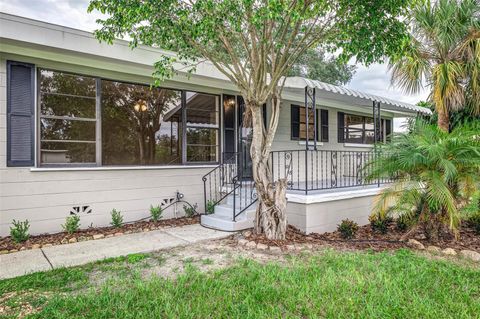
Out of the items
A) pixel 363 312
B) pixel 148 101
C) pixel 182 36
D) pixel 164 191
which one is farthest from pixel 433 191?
pixel 148 101

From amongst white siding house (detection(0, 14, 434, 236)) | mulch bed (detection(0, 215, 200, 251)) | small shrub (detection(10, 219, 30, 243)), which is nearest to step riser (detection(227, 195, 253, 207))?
white siding house (detection(0, 14, 434, 236))

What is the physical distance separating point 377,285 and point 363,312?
0.66 meters

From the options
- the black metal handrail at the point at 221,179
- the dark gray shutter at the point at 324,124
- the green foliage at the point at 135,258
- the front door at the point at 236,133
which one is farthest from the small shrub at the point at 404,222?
the dark gray shutter at the point at 324,124

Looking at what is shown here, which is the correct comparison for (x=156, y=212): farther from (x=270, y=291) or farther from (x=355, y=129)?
(x=355, y=129)

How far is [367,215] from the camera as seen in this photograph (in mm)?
6738

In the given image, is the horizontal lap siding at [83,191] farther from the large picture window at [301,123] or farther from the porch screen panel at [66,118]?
the large picture window at [301,123]

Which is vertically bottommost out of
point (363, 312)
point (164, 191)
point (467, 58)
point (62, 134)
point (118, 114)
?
point (363, 312)

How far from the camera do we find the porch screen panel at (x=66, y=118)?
557cm

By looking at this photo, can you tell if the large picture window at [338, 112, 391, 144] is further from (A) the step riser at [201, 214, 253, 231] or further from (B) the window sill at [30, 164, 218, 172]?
(A) the step riser at [201, 214, 253, 231]

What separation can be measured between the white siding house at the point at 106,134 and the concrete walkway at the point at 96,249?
72cm

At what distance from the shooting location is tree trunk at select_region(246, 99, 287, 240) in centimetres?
500

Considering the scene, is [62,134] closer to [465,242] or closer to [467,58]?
[465,242]

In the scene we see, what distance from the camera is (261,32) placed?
4.88 m

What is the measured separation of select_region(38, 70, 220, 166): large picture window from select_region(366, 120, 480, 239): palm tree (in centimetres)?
390
